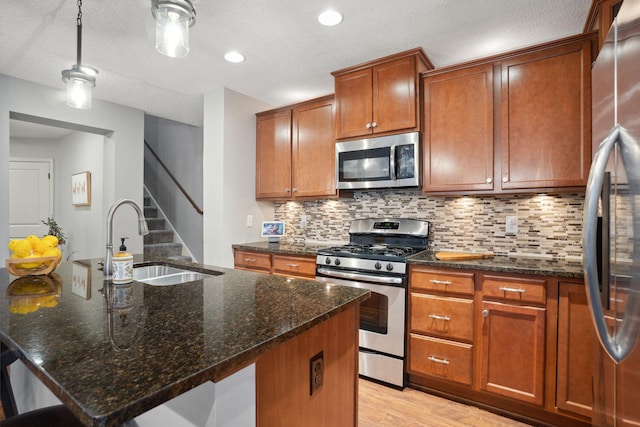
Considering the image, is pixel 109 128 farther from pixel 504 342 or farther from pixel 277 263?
pixel 504 342

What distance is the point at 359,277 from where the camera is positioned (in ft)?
8.04

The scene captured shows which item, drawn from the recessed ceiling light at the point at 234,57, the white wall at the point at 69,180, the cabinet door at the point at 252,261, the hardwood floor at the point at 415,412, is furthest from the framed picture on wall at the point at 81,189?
the hardwood floor at the point at 415,412

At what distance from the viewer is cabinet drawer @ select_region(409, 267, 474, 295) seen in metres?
2.09

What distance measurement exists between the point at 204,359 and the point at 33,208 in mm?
6560

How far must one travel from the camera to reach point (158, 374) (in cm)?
60

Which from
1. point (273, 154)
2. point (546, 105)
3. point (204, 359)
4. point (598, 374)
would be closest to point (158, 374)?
point (204, 359)

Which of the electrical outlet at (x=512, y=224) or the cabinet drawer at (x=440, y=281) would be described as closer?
the cabinet drawer at (x=440, y=281)

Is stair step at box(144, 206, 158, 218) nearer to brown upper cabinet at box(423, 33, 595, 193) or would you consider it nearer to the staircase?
the staircase

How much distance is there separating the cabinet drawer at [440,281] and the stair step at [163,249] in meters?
3.78

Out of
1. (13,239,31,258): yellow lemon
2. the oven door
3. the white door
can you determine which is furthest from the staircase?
the oven door

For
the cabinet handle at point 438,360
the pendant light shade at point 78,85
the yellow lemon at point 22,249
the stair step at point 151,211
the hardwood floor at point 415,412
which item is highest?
the pendant light shade at point 78,85

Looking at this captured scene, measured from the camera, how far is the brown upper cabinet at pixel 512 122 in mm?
2037

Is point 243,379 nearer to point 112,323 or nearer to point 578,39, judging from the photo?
point 112,323

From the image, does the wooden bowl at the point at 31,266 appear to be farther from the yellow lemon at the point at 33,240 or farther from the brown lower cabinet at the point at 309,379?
the brown lower cabinet at the point at 309,379
